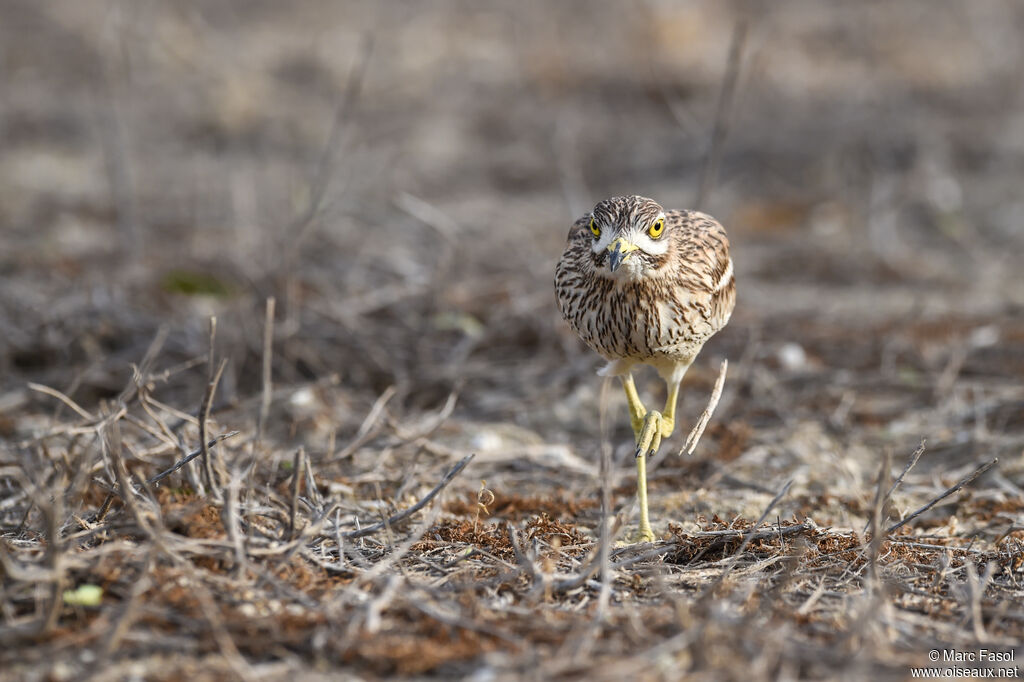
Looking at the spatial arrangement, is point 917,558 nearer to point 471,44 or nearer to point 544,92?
point 544,92

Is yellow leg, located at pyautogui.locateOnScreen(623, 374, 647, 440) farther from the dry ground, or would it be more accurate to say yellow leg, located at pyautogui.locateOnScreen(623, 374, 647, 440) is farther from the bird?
the dry ground

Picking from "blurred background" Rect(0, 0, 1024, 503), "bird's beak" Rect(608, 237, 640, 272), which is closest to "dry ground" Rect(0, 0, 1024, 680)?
"blurred background" Rect(0, 0, 1024, 503)

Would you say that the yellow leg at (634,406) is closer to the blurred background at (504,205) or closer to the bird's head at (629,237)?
the blurred background at (504,205)

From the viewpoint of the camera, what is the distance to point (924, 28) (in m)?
14.5

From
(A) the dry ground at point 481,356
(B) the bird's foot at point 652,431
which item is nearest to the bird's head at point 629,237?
(B) the bird's foot at point 652,431

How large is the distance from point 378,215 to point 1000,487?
19.1 feet

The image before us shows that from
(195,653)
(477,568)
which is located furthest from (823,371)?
(195,653)

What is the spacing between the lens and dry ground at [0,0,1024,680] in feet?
9.48

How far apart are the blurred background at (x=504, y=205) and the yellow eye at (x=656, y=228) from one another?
1.31 metres

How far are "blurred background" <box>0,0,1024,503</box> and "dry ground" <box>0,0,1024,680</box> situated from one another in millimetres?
41

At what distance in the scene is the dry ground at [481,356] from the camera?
114 inches

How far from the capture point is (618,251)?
11.5 ft

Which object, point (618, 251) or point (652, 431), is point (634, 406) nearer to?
point (652, 431)

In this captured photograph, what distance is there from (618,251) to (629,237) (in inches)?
4.0
